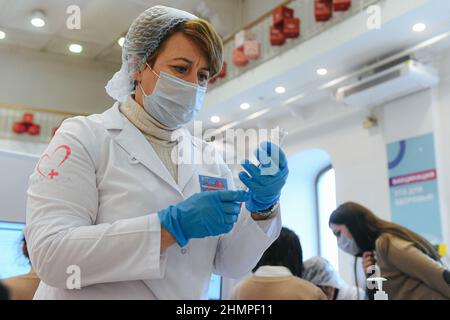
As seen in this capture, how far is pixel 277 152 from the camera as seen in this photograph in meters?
0.84

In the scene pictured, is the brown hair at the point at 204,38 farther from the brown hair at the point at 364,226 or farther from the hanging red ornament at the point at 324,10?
the hanging red ornament at the point at 324,10

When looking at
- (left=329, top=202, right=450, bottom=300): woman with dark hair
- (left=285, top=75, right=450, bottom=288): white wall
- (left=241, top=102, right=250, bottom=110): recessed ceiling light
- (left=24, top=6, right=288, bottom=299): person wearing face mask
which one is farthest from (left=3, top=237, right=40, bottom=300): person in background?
(left=241, top=102, right=250, bottom=110): recessed ceiling light

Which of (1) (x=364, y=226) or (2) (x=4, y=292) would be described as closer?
(2) (x=4, y=292)

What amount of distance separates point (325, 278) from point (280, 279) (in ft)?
3.24

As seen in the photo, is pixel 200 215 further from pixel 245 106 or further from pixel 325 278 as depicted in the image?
pixel 245 106

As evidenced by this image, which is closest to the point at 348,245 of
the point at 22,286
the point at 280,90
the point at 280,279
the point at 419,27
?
the point at 280,279

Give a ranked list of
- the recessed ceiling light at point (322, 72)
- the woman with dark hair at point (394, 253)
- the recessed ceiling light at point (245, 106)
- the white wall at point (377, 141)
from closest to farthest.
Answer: the woman with dark hair at point (394, 253), the white wall at point (377, 141), the recessed ceiling light at point (322, 72), the recessed ceiling light at point (245, 106)

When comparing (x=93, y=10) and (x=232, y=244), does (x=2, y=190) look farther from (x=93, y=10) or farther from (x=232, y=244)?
(x=232, y=244)

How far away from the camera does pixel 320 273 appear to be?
283 centimetres

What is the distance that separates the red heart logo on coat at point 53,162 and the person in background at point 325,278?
215 cm

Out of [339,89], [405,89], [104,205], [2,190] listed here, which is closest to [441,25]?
[405,89]

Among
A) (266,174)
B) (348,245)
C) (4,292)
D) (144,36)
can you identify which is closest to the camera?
(266,174)

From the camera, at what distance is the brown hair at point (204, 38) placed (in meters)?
0.95

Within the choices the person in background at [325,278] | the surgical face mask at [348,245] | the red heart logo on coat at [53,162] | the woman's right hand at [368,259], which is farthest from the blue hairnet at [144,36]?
the person in background at [325,278]
